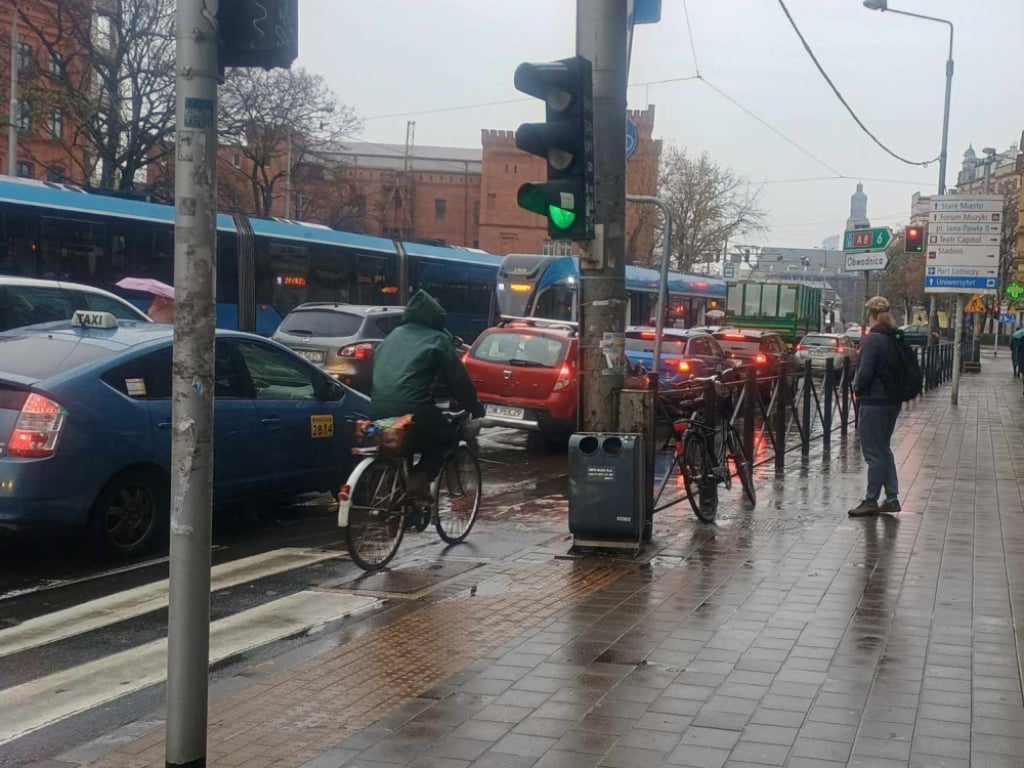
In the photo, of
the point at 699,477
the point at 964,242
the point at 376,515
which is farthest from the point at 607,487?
the point at 964,242

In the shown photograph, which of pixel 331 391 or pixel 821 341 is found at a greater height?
pixel 331 391

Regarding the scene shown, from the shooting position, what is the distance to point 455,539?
8.82 metres

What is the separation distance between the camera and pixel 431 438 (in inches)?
320

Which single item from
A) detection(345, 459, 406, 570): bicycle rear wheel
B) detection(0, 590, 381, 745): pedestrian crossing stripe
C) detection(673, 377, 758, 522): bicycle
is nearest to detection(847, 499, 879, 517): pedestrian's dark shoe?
detection(673, 377, 758, 522): bicycle

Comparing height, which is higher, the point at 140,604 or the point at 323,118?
the point at 323,118

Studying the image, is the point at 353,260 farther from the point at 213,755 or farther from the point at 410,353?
the point at 213,755

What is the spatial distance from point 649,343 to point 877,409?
9557mm

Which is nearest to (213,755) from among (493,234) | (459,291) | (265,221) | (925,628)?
(925,628)

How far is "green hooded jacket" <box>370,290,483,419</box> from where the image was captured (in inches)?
313

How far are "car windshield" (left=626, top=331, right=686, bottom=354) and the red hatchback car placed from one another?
430 centimetres

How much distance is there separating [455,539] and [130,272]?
1587 centimetres

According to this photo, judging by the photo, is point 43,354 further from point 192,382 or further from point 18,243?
point 18,243

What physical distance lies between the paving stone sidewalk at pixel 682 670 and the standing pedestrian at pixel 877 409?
121 centimetres

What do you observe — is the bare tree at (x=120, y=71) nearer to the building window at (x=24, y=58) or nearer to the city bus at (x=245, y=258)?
the building window at (x=24, y=58)
